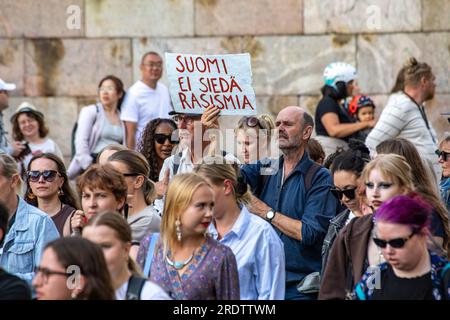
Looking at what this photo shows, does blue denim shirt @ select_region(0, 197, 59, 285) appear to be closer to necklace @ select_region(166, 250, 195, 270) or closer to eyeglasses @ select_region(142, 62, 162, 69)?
necklace @ select_region(166, 250, 195, 270)

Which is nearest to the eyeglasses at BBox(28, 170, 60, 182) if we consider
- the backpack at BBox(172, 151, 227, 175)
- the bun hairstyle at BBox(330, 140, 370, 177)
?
the backpack at BBox(172, 151, 227, 175)

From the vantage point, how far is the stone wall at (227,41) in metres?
13.6

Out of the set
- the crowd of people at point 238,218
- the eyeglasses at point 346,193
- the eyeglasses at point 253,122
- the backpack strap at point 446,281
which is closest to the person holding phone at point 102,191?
the crowd of people at point 238,218

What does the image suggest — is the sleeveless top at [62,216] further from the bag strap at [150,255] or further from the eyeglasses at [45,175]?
the bag strap at [150,255]

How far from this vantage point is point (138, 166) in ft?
28.0

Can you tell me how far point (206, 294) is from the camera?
675 cm

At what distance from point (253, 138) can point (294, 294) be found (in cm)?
155

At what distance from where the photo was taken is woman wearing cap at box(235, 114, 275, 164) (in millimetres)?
9219

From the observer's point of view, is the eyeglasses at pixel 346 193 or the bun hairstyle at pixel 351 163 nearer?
the eyeglasses at pixel 346 193

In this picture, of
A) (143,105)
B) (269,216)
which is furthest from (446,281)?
(143,105)

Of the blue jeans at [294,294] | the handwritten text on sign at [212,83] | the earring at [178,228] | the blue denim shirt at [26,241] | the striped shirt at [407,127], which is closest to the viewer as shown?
the earring at [178,228]

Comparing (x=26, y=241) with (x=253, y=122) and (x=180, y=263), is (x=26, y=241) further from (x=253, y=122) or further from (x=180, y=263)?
(x=253, y=122)

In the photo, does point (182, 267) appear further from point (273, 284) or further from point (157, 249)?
point (273, 284)

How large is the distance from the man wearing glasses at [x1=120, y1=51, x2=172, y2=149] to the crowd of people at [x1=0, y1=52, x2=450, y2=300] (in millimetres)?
2477
